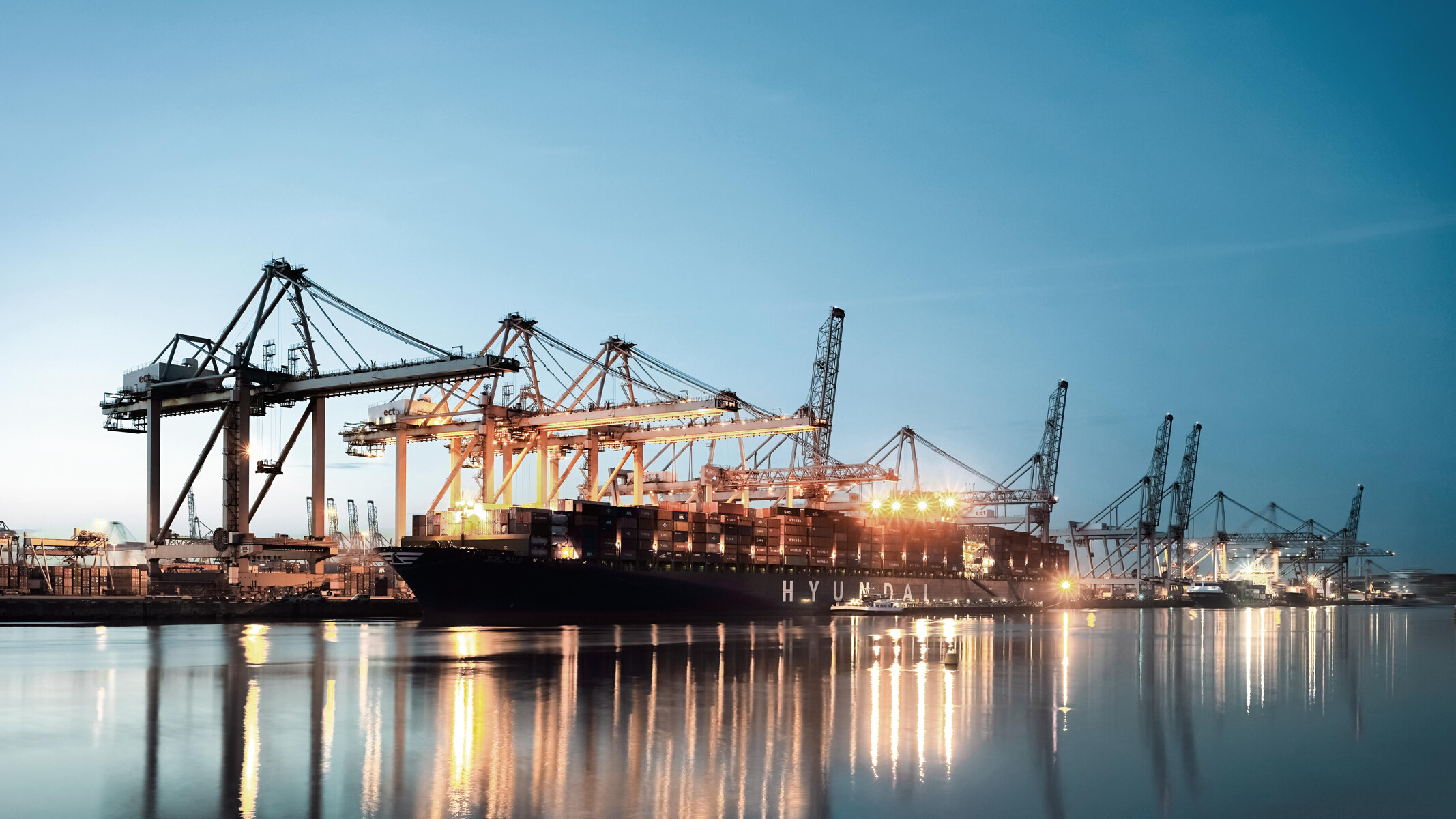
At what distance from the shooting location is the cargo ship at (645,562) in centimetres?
5466

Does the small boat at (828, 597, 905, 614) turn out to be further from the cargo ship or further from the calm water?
the calm water

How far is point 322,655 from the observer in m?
27.9

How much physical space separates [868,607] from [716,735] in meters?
58.0

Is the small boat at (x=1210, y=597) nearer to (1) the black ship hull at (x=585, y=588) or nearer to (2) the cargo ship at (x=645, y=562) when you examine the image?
(2) the cargo ship at (x=645, y=562)

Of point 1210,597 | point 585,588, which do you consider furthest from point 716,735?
point 1210,597

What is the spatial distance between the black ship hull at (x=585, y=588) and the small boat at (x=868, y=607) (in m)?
0.73

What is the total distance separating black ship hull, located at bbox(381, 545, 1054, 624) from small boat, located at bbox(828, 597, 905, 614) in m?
0.73

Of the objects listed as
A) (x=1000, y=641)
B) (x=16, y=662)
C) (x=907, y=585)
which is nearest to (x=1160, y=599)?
(x=907, y=585)

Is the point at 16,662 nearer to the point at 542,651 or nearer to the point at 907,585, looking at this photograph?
the point at 542,651

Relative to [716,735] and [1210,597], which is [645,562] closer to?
[716,735]

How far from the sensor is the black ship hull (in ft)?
178

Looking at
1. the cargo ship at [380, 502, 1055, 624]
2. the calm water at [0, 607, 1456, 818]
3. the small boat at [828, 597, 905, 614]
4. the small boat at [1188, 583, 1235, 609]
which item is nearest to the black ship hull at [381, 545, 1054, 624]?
the cargo ship at [380, 502, 1055, 624]

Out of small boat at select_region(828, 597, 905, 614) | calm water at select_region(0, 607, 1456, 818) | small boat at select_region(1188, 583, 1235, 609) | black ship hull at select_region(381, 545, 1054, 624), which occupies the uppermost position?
calm water at select_region(0, 607, 1456, 818)

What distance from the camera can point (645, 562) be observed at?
6147cm
